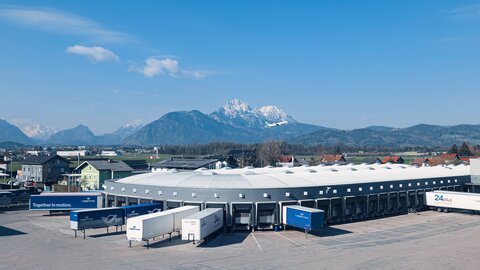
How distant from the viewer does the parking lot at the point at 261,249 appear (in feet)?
111

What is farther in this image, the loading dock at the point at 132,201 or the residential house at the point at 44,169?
the residential house at the point at 44,169

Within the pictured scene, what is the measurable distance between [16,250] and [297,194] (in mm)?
26315

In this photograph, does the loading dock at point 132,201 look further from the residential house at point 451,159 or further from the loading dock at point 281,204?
the residential house at point 451,159

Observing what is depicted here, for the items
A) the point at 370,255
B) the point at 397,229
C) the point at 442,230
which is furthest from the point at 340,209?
the point at 370,255

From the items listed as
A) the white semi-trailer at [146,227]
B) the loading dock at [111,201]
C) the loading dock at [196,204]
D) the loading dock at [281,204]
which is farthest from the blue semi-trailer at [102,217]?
the loading dock at [281,204]

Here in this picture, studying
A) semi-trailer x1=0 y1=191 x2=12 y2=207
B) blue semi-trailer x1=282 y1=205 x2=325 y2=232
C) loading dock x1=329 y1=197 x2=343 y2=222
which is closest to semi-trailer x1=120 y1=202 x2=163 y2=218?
blue semi-trailer x1=282 y1=205 x2=325 y2=232

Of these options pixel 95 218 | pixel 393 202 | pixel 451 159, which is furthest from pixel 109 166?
pixel 451 159

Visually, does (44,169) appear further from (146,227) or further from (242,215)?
(146,227)

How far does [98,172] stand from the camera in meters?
91.2

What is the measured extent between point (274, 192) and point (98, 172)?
52.7 m

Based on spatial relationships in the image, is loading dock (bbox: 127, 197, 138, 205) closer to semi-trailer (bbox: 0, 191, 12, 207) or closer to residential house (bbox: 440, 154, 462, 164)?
semi-trailer (bbox: 0, 191, 12, 207)

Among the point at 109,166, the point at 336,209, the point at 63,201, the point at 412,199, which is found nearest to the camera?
the point at 336,209

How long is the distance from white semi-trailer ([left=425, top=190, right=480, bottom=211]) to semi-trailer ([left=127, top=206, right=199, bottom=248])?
35.0 metres

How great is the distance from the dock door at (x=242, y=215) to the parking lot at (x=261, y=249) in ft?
4.71
